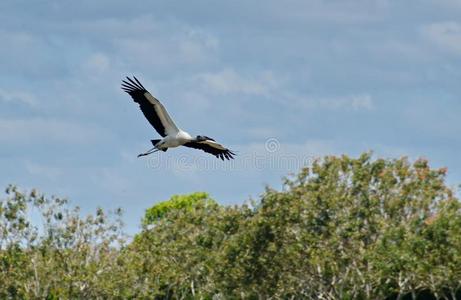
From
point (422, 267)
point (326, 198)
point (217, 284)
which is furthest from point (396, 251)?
point (217, 284)

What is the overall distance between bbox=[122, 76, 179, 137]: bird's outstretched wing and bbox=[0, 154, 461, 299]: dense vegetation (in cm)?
1186

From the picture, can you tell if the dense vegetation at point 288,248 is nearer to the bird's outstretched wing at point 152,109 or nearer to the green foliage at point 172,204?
the bird's outstretched wing at point 152,109

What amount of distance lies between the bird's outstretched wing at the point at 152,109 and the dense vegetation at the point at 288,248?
38.9 ft

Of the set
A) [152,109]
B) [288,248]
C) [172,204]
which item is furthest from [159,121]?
[172,204]

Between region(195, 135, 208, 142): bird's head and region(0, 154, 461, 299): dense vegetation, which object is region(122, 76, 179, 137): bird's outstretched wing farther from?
region(0, 154, 461, 299): dense vegetation

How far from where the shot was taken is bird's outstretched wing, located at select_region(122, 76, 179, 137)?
96.4 feet

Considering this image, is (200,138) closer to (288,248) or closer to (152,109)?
(152,109)

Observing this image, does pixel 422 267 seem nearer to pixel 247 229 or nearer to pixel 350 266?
pixel 350 266

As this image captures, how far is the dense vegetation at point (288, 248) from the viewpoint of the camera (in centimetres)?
4056

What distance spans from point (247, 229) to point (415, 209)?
566 cm

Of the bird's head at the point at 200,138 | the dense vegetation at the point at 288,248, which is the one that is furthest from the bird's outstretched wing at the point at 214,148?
the dense vegetation at the point at 288,248

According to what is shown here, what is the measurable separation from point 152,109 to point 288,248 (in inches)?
510

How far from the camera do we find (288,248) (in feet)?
136

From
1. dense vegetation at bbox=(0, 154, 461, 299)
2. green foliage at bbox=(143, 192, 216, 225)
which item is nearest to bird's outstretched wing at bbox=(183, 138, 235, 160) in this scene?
dense vegetation at bbox=(0, 154, 461, 299)
